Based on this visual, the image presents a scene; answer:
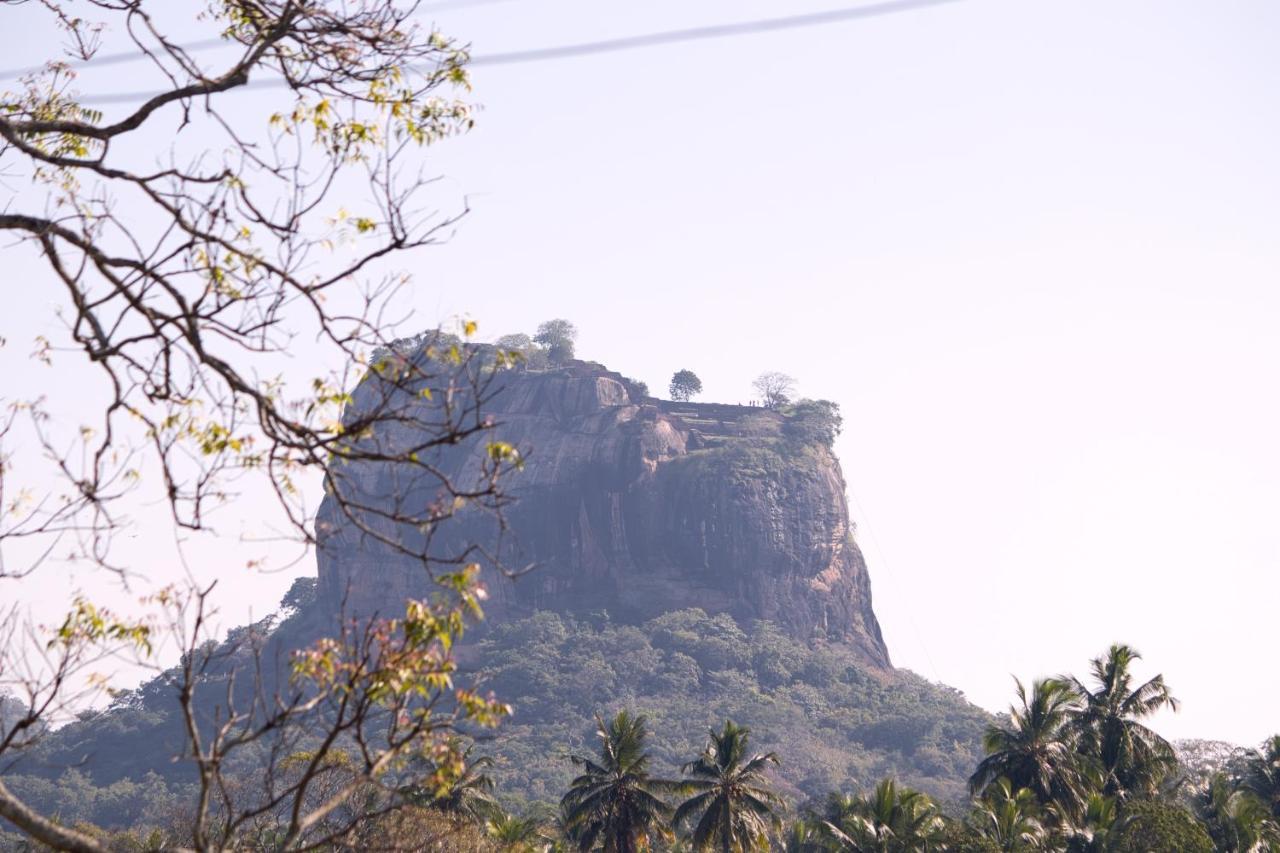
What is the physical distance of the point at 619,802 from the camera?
37656 millimetres

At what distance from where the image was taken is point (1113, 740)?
39.2 m

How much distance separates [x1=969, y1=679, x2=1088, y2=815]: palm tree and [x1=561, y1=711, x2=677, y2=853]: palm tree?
905cm

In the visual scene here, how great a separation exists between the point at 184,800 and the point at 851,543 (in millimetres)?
70350

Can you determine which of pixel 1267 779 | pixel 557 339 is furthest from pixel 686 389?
pixel 1267 779

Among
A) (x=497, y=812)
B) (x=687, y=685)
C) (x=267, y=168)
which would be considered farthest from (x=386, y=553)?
(x=267, y=168)

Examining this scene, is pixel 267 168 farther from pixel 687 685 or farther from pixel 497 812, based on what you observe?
pixel 687 685

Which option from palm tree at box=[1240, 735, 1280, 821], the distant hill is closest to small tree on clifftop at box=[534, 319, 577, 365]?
the distant hill

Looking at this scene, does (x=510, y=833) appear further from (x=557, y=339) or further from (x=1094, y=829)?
(x=557, y=339)

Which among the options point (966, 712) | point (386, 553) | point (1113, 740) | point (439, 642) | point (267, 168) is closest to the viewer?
point (439, 642)

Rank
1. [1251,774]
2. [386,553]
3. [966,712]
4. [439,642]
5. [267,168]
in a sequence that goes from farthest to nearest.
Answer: [386,553]
[966,712]
[1251,774]
[267,168]
[439,642]

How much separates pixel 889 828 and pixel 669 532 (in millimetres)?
98189

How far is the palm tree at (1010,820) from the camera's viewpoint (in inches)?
1297

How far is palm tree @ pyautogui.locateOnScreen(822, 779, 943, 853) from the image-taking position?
3475 cm

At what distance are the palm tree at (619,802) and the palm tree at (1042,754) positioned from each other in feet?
29.7
